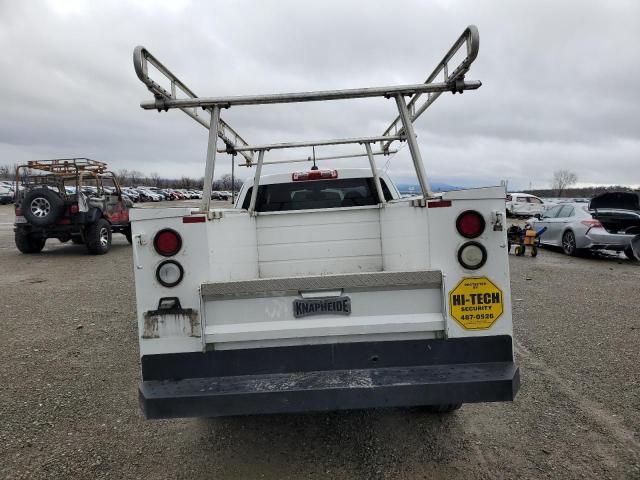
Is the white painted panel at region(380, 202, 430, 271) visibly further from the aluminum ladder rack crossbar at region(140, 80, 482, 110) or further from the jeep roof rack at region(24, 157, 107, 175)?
the jeep roof rack at region(24, 157, 107, 175)

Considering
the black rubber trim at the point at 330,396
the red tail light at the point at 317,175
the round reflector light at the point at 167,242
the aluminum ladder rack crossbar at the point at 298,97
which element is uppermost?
the aluminum ladder rack crossbar at the point at 298,97

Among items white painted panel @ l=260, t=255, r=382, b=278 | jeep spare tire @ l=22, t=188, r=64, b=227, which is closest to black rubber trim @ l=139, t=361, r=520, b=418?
white painted panel @ l=260, t=255, r=382, b=278

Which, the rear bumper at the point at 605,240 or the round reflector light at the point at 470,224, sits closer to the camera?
A: the round reflector light at the point at 470,224

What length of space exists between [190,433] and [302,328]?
1.33 m

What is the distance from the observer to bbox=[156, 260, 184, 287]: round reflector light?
2600mm

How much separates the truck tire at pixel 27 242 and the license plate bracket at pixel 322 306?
12.5 metres

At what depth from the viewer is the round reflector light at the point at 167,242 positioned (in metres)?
2.61

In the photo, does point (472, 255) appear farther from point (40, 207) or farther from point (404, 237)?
point (40, 207)

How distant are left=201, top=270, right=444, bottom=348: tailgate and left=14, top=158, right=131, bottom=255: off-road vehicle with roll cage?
36.2 ft

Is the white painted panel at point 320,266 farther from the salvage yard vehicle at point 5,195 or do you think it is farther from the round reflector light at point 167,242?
the salvage yard vehicle at point 5,195

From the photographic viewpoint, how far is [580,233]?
429 inches

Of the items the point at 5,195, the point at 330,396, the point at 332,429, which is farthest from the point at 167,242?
the point at 5,195

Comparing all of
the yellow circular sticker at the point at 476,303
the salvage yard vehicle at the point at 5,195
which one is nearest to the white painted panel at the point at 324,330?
the yellow circular sticker at the point at 476,303

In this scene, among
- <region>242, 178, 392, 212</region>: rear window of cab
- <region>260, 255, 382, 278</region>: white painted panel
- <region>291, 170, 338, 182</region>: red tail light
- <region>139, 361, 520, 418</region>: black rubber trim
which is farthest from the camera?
<region>242, 178, 392, 212</region>: rear window of cab
